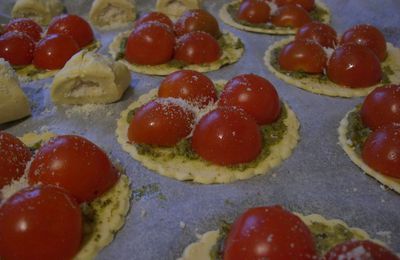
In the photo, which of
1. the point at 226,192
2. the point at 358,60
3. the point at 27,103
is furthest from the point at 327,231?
the point at 27,103

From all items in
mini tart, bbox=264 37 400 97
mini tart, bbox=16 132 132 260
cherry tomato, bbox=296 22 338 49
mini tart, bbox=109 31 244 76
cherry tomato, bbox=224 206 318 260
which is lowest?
mini tart, bbox=109 31 244 76

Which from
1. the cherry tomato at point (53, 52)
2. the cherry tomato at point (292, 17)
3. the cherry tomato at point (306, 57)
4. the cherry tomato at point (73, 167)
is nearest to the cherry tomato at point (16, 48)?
the cherry tomato at point (53, 52)

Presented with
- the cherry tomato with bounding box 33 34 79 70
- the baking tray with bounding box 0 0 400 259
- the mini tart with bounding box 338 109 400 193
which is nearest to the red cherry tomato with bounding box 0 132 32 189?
the baking tray with bounding box 0 0 400 259

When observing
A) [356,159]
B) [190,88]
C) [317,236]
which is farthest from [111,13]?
[317,236]

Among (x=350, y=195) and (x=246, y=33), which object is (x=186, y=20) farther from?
(x=350, y=195)

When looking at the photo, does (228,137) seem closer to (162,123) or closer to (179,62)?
(162,123)

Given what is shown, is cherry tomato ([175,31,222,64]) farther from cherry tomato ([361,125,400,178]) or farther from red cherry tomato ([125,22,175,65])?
cherry tomato ([361,125,400,178])
